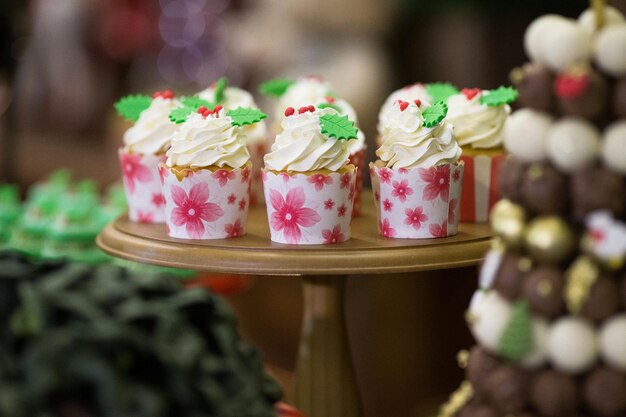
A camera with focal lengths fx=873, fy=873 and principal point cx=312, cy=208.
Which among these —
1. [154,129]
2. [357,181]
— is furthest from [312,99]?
[154,129]

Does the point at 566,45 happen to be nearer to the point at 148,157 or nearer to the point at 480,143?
the point at 480,143

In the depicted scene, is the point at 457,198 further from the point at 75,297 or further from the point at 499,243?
the point at 75,297

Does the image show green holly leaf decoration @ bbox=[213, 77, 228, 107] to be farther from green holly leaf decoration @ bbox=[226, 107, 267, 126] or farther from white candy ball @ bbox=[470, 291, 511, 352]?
white candy ball @ bbox=[470, 291, 511, 352]

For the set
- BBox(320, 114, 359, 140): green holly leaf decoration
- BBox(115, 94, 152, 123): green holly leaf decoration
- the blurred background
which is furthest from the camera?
the blurred background

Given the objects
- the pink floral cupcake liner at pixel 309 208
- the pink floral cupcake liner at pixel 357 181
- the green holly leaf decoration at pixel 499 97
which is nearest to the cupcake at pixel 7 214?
the pink floral cupcake liner at pixel 357 181

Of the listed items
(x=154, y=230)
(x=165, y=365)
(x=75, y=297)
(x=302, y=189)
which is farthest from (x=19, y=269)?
(x=154, y=230)

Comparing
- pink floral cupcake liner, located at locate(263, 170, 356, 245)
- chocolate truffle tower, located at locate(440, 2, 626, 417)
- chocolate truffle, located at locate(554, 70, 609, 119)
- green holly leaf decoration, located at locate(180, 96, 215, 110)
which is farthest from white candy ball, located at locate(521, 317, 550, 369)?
green holly leaf decoration, located at locate(180, 96, 215, 110)

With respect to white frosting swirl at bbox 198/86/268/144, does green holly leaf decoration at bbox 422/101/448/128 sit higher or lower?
higher
